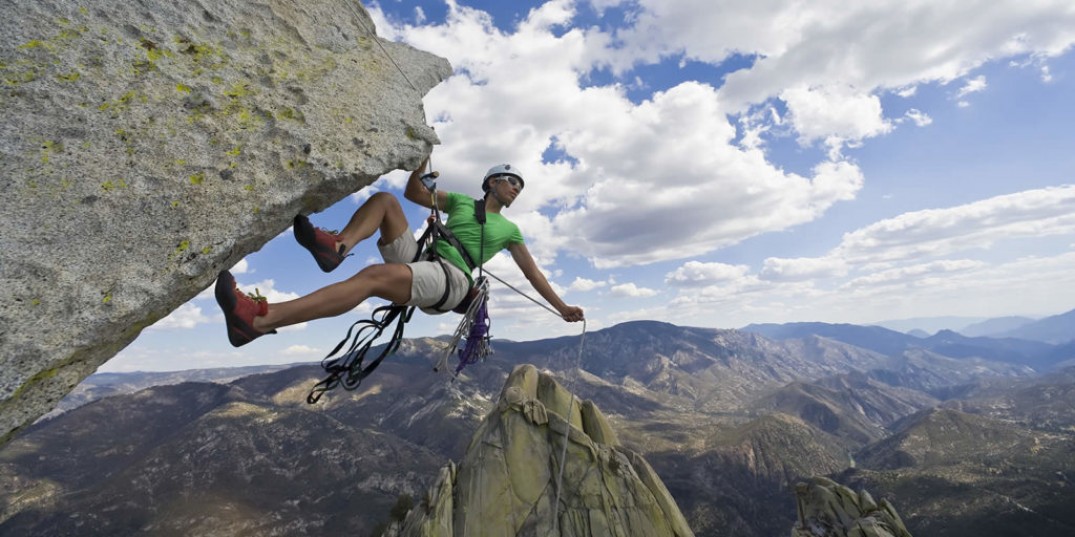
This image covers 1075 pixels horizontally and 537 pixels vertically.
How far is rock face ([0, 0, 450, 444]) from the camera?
3199 mm

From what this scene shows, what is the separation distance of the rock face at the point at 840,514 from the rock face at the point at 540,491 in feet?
39.4

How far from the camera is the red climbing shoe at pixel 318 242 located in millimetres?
4844

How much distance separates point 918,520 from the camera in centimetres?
14012

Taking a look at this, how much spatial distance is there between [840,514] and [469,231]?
42625 mm

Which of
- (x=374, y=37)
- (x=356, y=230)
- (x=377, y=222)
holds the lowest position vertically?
(x=356, y=230)

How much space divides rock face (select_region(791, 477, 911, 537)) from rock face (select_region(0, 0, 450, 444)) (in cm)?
3872

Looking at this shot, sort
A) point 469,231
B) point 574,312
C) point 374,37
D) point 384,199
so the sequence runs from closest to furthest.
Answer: point 384,199, point 374,37, point 469,231, point 574,312

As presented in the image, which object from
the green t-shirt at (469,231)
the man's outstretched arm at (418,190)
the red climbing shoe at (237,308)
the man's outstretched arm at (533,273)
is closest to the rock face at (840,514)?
the man's outstretched arm at (533,273)

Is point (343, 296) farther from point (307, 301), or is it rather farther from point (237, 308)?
point (237, 308)

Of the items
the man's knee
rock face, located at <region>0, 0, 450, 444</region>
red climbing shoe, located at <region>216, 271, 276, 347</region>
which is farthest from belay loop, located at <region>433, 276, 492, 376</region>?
red climbing shoe, located at <region>216, 271, 276, 347</region>

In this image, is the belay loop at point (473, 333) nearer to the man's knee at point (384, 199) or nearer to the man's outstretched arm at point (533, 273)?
the man's outstretched arm at point (533, 273)

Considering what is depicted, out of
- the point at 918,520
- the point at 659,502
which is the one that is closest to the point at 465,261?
the point at 659,502

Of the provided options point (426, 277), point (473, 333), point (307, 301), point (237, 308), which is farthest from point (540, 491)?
point (237, 308)

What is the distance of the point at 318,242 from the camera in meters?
4.94
